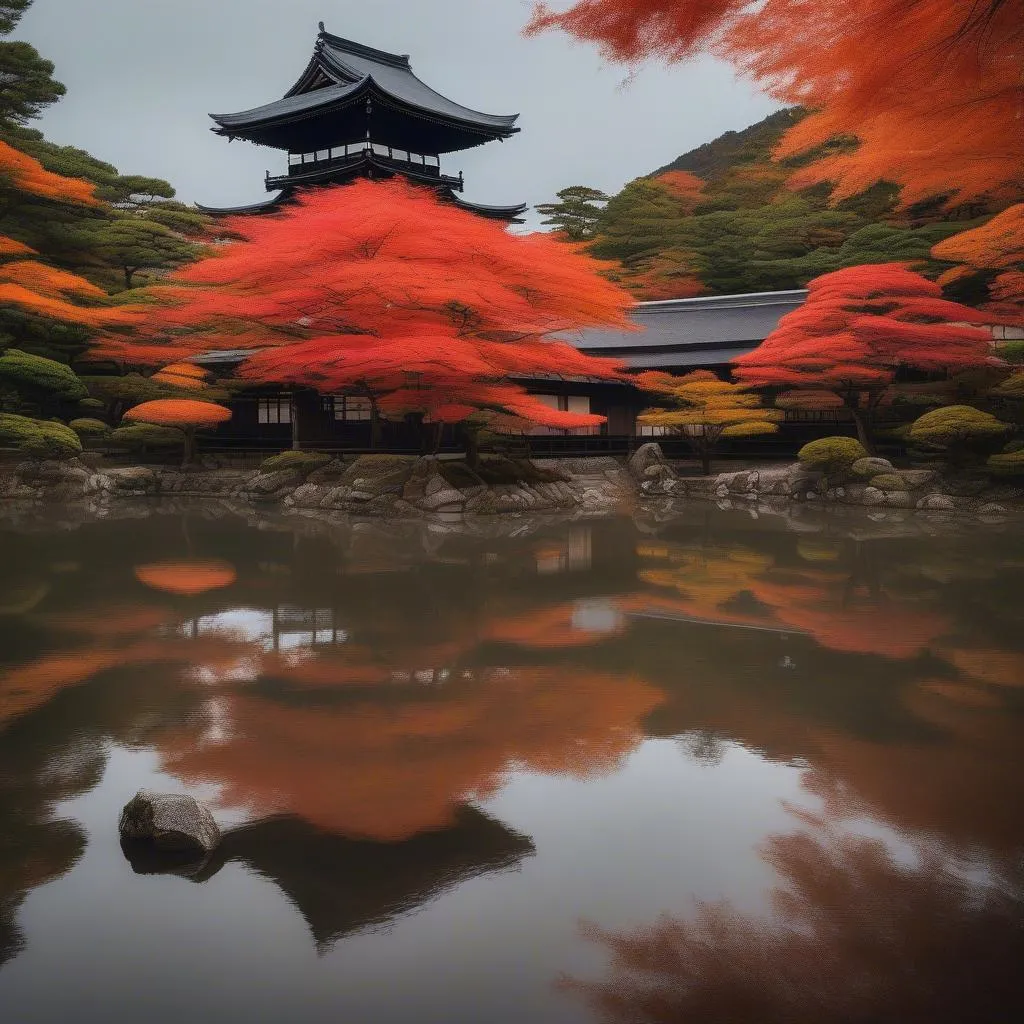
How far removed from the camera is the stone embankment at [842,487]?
1484cm

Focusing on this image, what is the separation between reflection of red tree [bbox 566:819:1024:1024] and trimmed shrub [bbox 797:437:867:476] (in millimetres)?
13585

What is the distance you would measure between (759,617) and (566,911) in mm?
4511

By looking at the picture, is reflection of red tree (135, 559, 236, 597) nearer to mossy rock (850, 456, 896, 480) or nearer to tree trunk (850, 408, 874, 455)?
mossy rock (850, 456, 896, 480)

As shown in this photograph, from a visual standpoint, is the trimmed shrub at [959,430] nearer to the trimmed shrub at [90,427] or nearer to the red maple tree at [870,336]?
the red maple tree at [870,336]

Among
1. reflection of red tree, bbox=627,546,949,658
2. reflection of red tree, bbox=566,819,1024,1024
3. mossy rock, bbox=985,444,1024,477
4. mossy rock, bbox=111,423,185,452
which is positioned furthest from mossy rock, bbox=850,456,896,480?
reflection of red tree, bbox=566,819,1024,1024

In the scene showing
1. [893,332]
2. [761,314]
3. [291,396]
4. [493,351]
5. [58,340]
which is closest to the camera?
[493,351]

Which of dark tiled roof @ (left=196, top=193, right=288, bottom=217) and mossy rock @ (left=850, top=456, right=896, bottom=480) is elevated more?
dark tiled roof @ (left=196, top=193, right=288, bottom=217)

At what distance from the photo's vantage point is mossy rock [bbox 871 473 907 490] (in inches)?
599

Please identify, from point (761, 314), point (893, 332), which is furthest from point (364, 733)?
point (761, 314)

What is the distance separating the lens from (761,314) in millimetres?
21672

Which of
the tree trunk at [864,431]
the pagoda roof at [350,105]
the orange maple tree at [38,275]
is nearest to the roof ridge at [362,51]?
the pagoda roof at [350,105]

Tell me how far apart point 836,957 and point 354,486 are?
42.8 feet

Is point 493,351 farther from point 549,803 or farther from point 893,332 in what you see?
point 549,803

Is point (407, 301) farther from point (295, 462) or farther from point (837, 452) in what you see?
point (837, 452)
